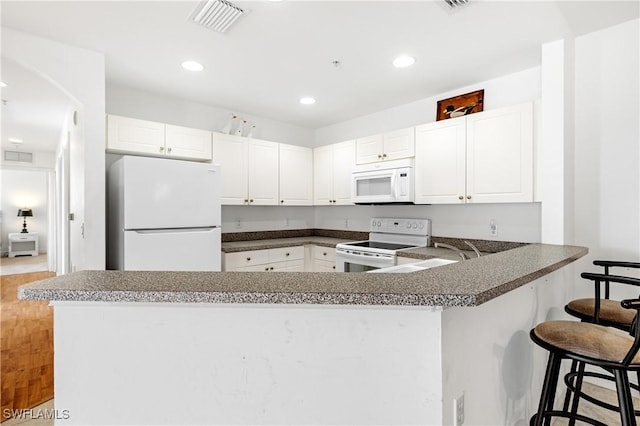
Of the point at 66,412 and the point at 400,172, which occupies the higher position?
the point at 400,172

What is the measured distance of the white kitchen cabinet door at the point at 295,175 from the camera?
4.04 metres

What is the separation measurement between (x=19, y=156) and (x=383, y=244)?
24.2 feet

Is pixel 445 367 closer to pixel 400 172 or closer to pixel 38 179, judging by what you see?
pixel 400 172

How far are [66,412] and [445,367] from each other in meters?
1.30

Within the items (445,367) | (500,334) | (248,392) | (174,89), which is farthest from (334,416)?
(174,89)

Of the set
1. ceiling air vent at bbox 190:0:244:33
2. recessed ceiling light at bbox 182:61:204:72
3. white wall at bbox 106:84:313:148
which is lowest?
white wall at bbox 106:84:313:148

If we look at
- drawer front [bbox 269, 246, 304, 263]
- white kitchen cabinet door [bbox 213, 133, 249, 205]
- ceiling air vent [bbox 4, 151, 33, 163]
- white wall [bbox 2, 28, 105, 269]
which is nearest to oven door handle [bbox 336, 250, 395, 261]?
drawer front [bbox 269, 246, 304, 263]

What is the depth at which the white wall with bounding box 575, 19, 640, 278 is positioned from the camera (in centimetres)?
221

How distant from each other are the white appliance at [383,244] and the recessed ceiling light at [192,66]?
6.93 feet

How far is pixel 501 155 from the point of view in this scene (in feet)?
8.67

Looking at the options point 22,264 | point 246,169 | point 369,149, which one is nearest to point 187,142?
point 246,169

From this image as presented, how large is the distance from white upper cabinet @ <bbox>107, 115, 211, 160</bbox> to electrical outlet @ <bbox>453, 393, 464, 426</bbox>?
3001mm

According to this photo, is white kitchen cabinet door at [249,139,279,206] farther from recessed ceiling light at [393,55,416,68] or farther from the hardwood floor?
the hardwood floor

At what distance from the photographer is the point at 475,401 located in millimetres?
1317
